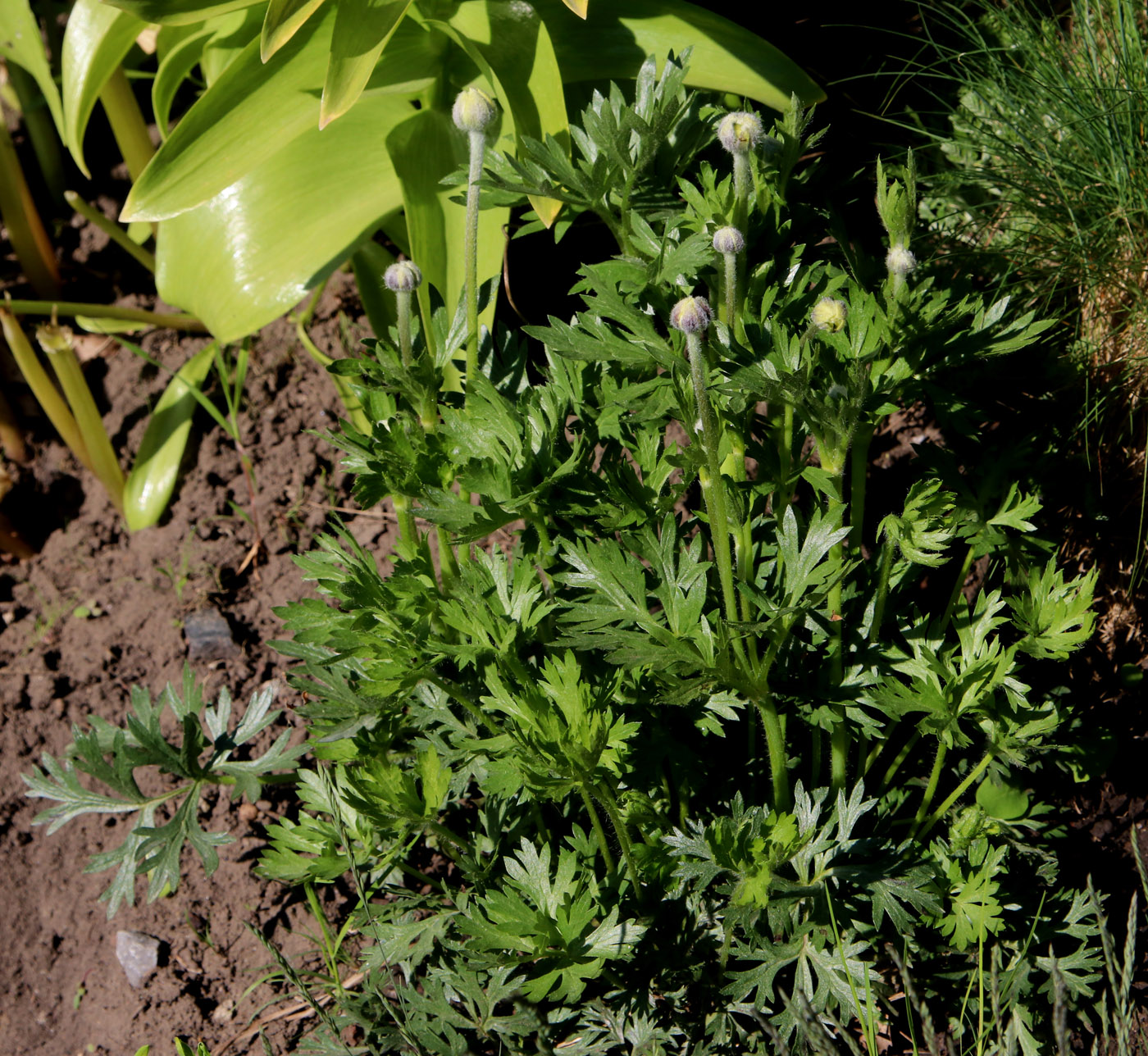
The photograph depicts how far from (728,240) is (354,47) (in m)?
0.79

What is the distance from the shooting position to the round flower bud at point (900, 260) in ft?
4.29

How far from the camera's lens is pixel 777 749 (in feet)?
4.43

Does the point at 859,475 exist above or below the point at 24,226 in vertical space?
below

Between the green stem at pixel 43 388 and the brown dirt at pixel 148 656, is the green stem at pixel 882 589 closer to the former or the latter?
the brown dirt at pixel 148 656

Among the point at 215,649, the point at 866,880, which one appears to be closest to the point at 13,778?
the point at 215,649

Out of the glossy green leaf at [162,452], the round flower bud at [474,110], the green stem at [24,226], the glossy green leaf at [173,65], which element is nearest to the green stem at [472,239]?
the round flower bud at [474,110]

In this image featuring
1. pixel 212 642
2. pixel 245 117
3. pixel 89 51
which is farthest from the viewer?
pixel 212 642

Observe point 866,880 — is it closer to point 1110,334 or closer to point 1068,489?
point 1068,489

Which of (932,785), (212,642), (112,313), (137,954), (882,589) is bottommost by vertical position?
(137,954)

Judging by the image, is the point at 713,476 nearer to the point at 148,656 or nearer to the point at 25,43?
the point at 148,656

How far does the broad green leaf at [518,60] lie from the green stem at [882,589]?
93cm

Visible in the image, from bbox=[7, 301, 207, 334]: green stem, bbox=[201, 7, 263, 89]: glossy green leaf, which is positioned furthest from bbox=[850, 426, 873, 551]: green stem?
bbox=[7, 301, 207, 334]: green stem

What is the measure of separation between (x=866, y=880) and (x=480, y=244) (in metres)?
1.31

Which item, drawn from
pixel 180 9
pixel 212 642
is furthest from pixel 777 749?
pixel 180 9
